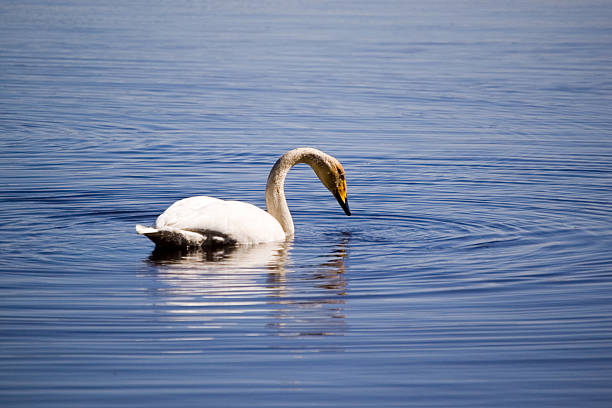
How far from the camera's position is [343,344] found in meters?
7.26

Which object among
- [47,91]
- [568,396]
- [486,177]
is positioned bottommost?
[568,396]

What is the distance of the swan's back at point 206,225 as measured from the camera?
10000mm

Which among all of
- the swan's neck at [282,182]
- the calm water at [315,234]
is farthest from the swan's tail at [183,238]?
the swan's neck at [282,182]

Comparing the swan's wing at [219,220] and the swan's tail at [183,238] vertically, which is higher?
the swan's wing at [219,220]

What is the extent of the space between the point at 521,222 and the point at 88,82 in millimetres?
14295

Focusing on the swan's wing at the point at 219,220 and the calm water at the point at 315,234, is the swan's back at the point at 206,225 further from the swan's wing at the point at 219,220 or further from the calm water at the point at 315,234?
the calm water at the point at 315,234

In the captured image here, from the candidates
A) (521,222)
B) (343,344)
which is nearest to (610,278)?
(521,222)

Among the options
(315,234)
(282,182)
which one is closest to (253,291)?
(315,234)

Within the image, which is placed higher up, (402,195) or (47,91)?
(47,91)

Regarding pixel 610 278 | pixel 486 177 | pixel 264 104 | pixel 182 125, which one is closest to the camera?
pixel 610 278

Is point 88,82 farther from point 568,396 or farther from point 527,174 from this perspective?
point 568,396

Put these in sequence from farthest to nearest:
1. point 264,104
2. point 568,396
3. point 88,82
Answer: point 88,82 < point 264,104 < point 568,396

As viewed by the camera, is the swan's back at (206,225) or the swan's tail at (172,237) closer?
the swan's tail at (172,237)

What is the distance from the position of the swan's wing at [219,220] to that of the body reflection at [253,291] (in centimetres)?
15
